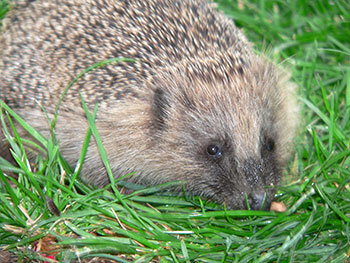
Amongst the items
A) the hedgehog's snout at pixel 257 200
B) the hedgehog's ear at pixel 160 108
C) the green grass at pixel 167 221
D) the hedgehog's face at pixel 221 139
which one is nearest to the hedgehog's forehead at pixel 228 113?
the hedgehog's face at pixel 221 139

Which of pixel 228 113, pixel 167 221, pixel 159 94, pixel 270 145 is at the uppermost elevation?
pixel 159 94

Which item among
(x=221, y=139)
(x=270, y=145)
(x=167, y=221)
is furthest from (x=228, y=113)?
(x=167, y=221)

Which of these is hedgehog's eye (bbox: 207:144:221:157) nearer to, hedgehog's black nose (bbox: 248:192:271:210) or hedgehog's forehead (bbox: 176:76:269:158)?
hedgehog's forehead (bbox: 176:76:269:158)

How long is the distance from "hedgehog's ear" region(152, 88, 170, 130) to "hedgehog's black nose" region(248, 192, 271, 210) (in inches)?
29.6

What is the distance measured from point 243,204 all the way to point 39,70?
1.71 m

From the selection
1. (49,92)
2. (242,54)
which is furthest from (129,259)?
(242,54)

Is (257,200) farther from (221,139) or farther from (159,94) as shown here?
(159,94)

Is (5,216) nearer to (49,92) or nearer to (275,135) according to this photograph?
(49,92)

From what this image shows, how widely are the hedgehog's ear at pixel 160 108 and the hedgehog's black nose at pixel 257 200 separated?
75 centimetres

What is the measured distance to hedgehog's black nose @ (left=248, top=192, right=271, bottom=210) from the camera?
322cm

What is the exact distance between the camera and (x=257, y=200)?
10.6 feet

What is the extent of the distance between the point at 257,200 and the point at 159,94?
94 cm

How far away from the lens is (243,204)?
327cm

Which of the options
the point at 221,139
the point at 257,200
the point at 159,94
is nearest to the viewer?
the point at 257,200
